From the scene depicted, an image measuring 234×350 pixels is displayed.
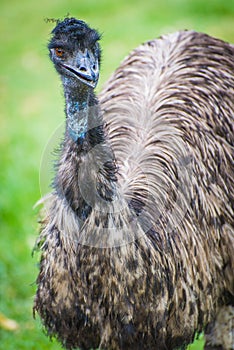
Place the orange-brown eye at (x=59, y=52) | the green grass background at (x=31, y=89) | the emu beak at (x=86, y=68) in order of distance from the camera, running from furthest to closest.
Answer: the green grass background at (x=31, y=89) → the orange-brown eye at (x=59, y=52) → the emu beak at (x=86, y=68)

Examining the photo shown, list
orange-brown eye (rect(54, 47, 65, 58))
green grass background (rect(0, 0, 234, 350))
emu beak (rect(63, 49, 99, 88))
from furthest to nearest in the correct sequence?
green grass background (rect(0, 0, 234, 350))
orange-brown eye (rect(54, 47, 65, 58))
emu beak (rect(63, 49, 99, 88))

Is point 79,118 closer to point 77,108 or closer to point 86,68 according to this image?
point 77,108

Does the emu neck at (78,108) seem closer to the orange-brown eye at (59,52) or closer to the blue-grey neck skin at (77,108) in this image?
the blue-grey neck skin at (77,108)

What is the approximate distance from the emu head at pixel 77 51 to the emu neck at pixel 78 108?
0.04 meters

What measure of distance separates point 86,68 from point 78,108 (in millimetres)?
187

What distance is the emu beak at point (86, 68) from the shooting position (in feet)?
9.78

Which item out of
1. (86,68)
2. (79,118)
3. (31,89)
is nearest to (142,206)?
(79,118)

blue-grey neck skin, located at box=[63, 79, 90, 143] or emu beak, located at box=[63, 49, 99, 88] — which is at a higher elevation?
emu beak, located at box=[63, 49, 99, 88]

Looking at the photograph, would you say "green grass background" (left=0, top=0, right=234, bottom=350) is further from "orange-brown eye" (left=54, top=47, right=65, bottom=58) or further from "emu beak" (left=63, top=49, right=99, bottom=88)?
"emu beak" (left=63, top=49, right=99, bottom=88)

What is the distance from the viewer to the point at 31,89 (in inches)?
380

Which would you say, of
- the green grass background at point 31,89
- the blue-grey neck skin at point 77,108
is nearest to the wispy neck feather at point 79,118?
the blue-grey neck skin at point 77,108

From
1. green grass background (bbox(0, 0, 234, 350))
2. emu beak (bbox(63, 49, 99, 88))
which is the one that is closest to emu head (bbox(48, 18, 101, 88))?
emu beak (bbox(63, 49, 99, 88))

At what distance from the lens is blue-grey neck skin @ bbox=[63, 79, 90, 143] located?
3.06m

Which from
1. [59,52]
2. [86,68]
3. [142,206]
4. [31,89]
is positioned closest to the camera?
[86,68]
